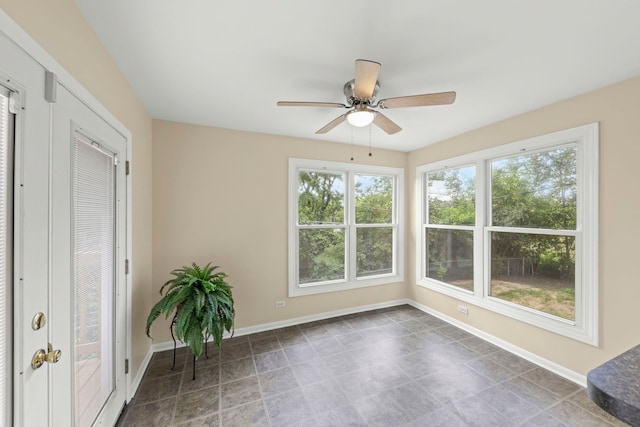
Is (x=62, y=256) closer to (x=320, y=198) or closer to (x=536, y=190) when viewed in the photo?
(x=320, y=198)

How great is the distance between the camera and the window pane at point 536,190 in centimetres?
240

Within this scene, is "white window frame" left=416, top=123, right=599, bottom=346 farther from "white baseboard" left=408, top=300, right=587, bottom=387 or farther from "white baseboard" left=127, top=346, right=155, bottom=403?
"white baseboard" left=127, top=346, right=155, bottom=403

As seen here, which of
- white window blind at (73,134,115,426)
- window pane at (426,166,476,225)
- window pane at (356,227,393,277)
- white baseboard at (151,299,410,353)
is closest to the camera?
white window blind at (73,134,115,426)

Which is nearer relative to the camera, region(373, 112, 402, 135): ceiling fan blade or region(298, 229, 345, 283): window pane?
region(373, 112, 402, 135): ceiling fan blade

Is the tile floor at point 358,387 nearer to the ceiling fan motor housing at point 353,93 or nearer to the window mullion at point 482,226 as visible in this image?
the window mullion at point 482,226

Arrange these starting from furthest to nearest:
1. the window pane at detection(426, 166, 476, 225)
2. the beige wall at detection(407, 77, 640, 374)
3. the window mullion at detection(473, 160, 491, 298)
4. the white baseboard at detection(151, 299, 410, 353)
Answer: the window pane at detection(426, 166, 476, 225)
the window mullion at detection(473, 160, 491, 298)
the white baseboard at detection(151, 299, 410, 353)
the beige wall at detection(407, 77, 640, 374)

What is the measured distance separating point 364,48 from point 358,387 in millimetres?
2657

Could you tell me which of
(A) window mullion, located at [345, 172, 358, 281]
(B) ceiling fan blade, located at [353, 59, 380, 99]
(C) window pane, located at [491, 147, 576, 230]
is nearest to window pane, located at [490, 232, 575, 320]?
(C) window pane, located at [491, 147, 576, 230]

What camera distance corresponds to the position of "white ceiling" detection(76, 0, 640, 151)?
1.34 meters

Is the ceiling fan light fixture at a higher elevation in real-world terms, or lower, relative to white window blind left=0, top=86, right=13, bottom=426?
higher

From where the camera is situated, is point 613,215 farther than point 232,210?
No

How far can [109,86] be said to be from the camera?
1.71m

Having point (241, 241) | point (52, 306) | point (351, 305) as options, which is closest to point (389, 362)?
point (351, 305)

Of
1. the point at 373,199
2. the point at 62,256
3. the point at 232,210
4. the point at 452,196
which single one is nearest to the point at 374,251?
the point at 373,199
